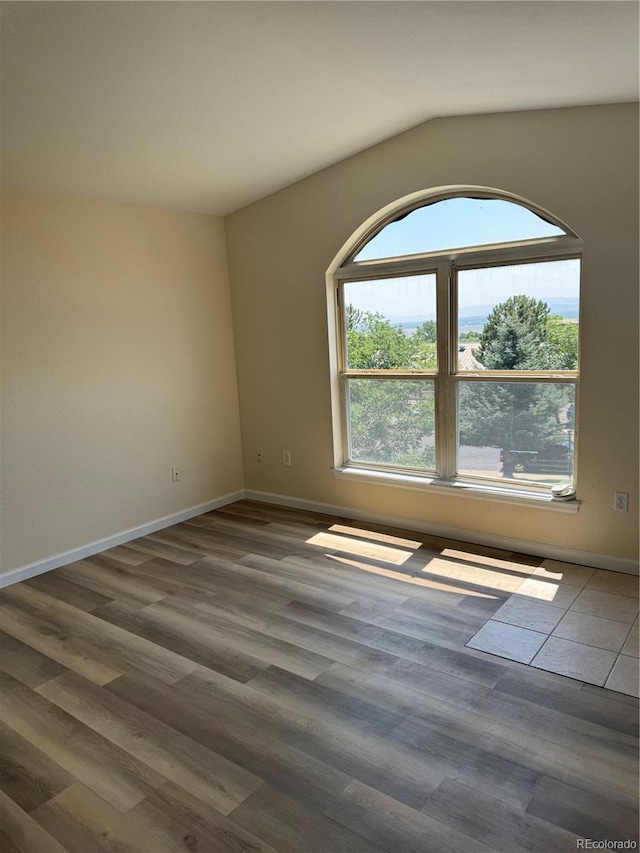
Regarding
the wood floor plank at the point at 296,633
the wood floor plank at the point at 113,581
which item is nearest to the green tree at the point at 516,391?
the wood floor plank at the point at 296,633

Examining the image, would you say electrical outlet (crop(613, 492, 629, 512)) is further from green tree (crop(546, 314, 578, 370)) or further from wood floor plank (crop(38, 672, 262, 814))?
wood floor plank (crop(38, 672, 262, 814))

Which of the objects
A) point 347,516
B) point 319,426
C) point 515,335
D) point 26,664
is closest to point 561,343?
point 515,335

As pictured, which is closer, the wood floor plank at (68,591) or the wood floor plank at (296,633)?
the wood floor plank at (296,633)

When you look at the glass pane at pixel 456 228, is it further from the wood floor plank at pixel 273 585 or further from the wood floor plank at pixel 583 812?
the wood floor plank at pixel 583 812

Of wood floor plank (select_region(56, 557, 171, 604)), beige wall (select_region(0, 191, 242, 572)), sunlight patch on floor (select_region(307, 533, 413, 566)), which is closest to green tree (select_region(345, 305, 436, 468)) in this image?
sunlight patch on floor (select_region(307, 533, 413, 566))

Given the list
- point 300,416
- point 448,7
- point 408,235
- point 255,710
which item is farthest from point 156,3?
point 300,416

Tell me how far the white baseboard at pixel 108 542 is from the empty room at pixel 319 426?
0.07 ft

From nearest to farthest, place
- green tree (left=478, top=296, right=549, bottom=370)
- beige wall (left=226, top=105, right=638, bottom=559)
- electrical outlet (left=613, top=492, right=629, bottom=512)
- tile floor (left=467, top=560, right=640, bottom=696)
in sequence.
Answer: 1. tile floor (left=467, top=560, right=640, bottom=696)
2. beige wall (left=226, top=105, right=638, bottom=559)
3. electrical outlet (left=613, top=492, right=629, bottom=512)
4. green tree (left=478, top=296, right=549, bottom=370)

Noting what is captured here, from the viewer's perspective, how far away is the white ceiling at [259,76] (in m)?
2.16

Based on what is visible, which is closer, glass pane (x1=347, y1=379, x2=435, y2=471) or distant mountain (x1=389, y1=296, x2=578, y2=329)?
distant mountain (x1=389, y1=296, x2=578, y2=329)

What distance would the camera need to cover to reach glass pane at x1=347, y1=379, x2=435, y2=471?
4059 mm

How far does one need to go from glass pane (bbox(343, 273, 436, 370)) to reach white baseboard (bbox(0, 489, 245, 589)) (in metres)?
1.60

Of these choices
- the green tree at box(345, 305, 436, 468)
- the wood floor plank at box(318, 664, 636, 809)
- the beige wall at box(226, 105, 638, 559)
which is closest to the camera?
the wood floor plank at box(318, 664, 636, 809)

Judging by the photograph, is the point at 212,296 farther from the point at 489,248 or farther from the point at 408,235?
the point at 489,248
